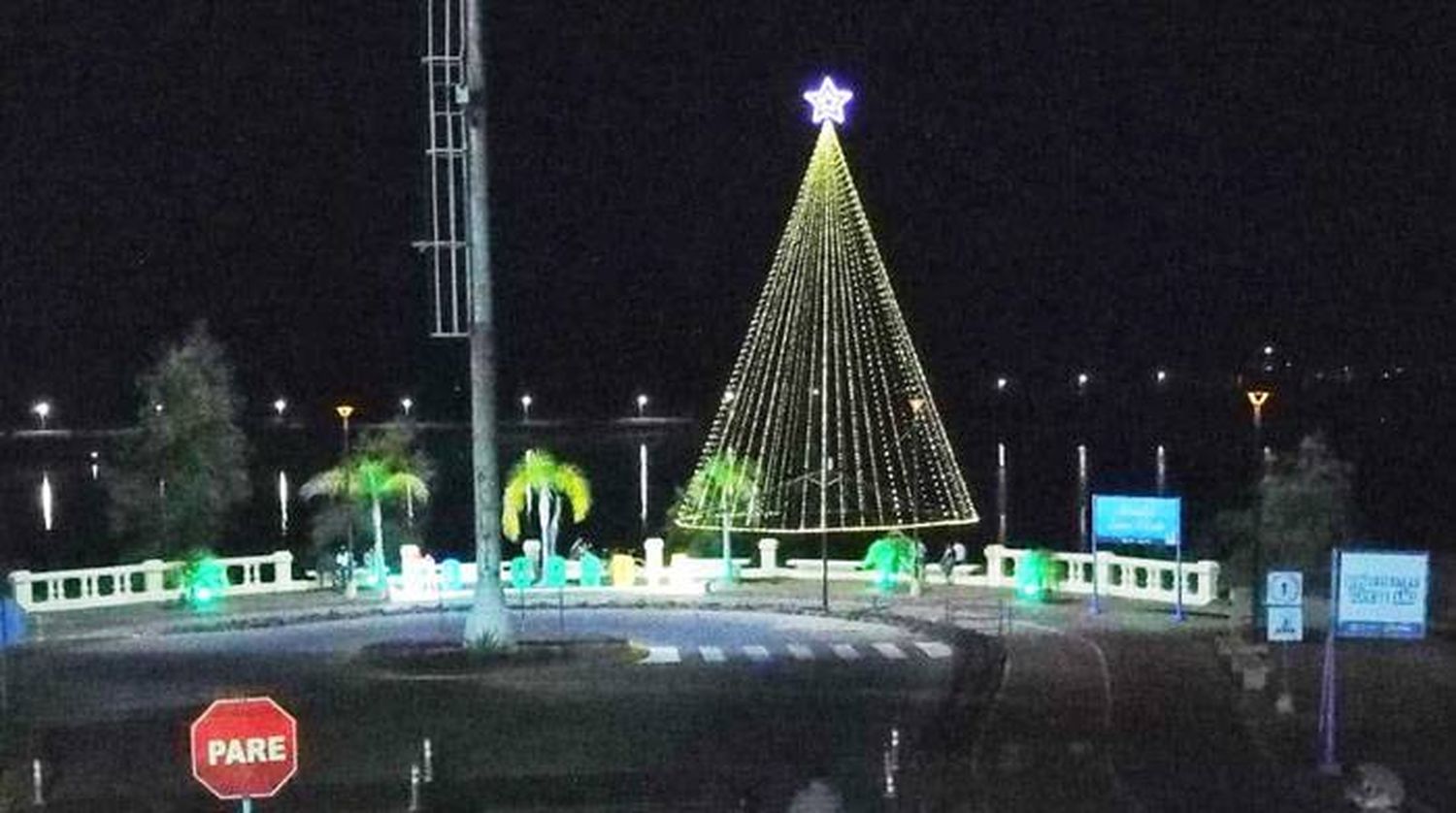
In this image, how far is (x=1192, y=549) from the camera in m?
51.8

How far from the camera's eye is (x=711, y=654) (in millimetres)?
32031

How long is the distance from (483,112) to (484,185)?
3.69 ft

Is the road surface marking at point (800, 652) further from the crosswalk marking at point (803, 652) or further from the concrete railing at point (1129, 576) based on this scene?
the concrete railing at point (1129, 576)

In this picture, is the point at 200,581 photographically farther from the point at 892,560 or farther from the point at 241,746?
the point at 241,746

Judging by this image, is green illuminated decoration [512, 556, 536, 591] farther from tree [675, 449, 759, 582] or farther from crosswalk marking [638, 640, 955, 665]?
crosswalk marking [638, 640, 955, 665]

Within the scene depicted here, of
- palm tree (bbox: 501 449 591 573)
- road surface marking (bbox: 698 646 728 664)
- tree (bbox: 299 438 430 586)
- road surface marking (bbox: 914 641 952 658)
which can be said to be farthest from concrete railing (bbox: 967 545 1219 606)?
tree (bbox: 299 438 430 586)

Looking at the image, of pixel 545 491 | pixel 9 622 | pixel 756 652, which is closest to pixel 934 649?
pixel 756 652

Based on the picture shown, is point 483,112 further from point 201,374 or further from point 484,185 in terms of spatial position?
point 201,374

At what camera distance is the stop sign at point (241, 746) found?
13656 millimetres

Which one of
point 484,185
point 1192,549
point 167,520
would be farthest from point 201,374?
point 1192,549

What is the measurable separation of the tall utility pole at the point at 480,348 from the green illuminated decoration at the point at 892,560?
12126 mm

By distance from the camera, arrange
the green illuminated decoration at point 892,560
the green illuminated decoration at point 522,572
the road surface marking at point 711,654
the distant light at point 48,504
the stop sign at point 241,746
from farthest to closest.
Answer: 1. the distant light at point 48,504
2. the green illuminated decoration at point 522,572
3. the green illuminated decoration at point 892,560
4. the road surface marking at point 711,654
5. the stop sign at point 241,746

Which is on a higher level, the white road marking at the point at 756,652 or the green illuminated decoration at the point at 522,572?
the green illuminated decoration at the point at 522,572

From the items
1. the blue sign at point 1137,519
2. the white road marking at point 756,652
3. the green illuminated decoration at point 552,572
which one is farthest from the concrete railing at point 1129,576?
the green illuminated decoration at point 552,572
